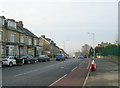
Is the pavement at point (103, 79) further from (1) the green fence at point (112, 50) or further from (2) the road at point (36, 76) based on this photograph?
(1) the green fence at point (112, 50)

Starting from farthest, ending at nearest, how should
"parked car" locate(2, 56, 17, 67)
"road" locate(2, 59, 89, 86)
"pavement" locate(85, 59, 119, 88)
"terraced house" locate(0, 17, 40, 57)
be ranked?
"terraced house" locate(0, 17, 40, 57)
"parked car" locate(2, 56, 17, 67)
"road" locate(2, 59, 89, 86)
"pavement" locate(85, 59, 119, 88)

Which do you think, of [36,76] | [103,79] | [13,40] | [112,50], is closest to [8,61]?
[36,76]

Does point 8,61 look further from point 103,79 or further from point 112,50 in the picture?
point 103,79

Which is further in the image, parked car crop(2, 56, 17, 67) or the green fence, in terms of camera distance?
the green fence

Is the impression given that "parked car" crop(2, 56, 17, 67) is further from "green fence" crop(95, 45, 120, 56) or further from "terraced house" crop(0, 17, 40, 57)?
"green fence" crop(95, 45, 120, 56)

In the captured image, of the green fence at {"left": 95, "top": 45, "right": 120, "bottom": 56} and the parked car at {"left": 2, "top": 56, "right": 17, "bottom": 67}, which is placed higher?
the green fence at {"left": 95, "top": 45, "right": 120, "bottom": 56}

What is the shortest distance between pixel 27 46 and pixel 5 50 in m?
18.2

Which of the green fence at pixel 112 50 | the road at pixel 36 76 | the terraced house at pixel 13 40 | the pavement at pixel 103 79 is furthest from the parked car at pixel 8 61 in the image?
the pavement at pixel 103 79

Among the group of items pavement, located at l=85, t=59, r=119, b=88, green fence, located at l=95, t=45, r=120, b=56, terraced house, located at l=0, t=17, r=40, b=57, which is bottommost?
pavement, located at l=85, t=59, r=119, b=88

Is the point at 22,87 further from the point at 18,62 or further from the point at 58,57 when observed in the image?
the point at 58,57

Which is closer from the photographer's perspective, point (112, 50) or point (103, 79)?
point (103, 79)

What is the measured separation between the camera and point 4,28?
2344 inches

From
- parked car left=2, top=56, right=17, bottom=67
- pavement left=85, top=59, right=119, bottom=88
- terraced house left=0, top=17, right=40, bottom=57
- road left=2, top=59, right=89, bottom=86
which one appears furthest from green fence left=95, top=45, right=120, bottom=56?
pavement left=85, top=59, right=119, bottom=88

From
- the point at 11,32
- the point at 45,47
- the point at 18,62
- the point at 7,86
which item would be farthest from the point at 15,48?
the point at 45,47
